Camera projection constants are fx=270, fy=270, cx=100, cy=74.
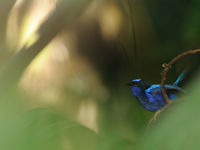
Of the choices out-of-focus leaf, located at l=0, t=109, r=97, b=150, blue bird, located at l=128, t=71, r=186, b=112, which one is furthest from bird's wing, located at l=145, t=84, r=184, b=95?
out-of-focus leaf, located at l=0, t=109, r=97, b=150

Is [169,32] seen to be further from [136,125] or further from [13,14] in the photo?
[13,14]

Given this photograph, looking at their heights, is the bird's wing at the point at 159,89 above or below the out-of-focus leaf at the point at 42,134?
below

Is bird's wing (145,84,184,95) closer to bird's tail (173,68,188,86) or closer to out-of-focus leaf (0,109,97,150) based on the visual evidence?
bird's tail (173,68,188,86)

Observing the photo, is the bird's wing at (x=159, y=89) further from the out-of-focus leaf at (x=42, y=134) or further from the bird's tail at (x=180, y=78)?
the out-of-focus leaf at (x=42, y=134)

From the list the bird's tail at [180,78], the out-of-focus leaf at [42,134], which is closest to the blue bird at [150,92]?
the bird's tail at [180,78]

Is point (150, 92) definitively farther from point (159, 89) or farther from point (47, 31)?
point (47, 31)

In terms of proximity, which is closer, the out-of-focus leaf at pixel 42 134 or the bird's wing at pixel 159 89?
the out-of-focus leaf at pixel 42 134
